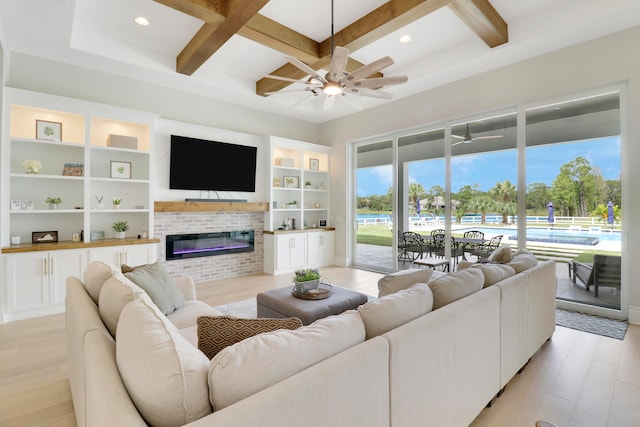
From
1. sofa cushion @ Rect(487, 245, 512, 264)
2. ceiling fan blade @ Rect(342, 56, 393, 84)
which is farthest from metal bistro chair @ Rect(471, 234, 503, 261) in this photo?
ceiling fan blade @ Rect(342, 56, 393, 84)

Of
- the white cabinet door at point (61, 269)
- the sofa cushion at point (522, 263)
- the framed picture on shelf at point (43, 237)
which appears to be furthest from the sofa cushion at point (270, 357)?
the framed picture on shelf at point (43, 237)

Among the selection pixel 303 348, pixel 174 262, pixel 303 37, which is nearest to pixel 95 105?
pixel 174 262

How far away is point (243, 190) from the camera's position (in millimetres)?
5945

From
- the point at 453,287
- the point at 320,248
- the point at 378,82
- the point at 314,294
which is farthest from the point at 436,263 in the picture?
the point at 453,287

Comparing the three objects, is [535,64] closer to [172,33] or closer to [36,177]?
[172,33]

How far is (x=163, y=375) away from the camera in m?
0.89

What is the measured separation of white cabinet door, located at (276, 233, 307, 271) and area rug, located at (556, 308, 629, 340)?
4.26 metres

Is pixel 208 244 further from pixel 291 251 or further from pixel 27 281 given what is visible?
pixel 27 281

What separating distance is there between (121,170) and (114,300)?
3791 millimetres

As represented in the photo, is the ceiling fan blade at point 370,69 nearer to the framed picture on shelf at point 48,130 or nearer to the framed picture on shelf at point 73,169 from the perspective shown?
the framed picture on shelf at point 73,169

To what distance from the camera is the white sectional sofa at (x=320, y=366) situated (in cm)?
90

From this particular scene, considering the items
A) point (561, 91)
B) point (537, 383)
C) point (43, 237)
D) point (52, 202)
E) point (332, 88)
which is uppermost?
point (561, 91)

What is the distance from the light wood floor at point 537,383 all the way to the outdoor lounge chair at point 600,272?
1.86ft

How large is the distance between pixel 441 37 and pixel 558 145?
216 cm
